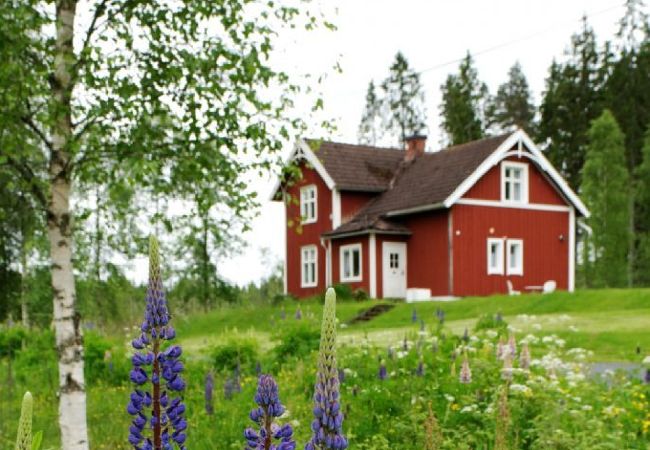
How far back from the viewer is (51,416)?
10.1 m

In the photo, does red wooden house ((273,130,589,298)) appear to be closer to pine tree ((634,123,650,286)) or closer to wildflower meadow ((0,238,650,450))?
pine tree ((634,123,650,286))

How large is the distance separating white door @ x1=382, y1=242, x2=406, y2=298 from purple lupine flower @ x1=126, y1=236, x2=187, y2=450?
29.4 metres

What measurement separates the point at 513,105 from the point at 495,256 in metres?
39.6

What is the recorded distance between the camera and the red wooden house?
3078 cm

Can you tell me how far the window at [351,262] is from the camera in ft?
106

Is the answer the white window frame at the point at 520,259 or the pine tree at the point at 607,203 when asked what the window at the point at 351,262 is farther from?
the pine tree at the point at 607,203

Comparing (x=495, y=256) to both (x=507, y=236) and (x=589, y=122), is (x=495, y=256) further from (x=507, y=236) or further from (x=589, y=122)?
(x=589, y=122)

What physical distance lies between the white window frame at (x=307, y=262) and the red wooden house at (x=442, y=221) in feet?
0.19

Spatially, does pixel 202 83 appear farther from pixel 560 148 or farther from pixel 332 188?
pixel 560 148

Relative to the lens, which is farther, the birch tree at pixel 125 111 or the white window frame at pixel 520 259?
the white window frame at pixel 520 259

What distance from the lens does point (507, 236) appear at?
32.2 m

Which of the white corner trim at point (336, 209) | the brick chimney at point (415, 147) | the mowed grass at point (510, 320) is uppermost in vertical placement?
the brick chimney at point (415, 147)

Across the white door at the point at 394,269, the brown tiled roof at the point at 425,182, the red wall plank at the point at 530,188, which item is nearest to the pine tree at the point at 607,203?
the red wall plank at the point at 530,188

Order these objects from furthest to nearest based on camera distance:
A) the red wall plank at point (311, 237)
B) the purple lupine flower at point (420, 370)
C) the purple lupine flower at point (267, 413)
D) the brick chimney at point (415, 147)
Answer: the brick chimney at point (415, 147)
the red wall plank at point (311, 237)
the purple lupine flower at point (420, 370)
the purple lupine flower at point (267, 413)
